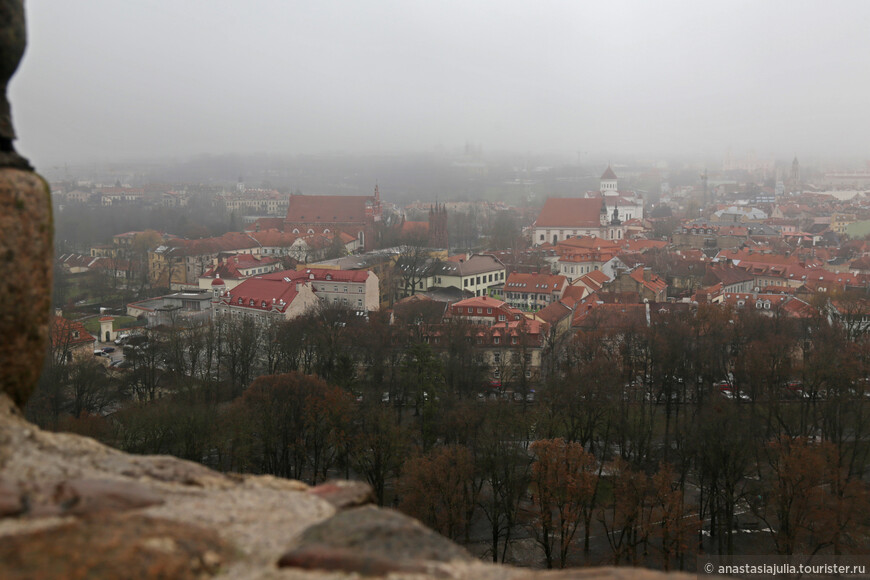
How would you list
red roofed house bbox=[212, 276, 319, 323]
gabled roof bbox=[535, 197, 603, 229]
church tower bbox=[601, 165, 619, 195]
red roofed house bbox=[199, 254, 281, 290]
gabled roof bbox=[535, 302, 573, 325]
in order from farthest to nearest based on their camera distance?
church tower bbox=[601, 165, 619, 195] → gabled roof bbox=[535, 197, 603, 229] → red roofed house bbox=[199, 254, 281, 290] → gabled roof bbox=[535, 302, 573, 325] → red roofed house bbox=[212, 276, 319, 323]

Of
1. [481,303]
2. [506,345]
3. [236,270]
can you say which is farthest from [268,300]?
[506,345]

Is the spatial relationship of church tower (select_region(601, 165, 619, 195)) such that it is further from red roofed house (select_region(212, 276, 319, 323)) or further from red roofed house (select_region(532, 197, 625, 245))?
red roofed house (select_region(212, 276, 319, 323))

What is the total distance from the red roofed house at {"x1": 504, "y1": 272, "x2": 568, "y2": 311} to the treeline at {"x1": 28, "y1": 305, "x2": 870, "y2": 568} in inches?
661

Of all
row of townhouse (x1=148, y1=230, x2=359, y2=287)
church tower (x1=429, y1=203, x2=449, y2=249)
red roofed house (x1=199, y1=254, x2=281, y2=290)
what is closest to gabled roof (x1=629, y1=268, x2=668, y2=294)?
red roofed house (x1=199, y1=254, x2=281, y2=290)

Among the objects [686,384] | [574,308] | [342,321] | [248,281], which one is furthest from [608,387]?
[248,281]

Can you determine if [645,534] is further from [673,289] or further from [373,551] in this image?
[673,289]

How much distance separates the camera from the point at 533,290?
55.3 metres

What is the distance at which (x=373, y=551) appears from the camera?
5922mm

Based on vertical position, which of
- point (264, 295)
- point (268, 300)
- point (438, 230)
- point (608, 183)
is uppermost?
point (608, 183)

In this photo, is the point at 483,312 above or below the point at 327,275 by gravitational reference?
below

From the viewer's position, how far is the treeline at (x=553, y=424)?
65.7ft

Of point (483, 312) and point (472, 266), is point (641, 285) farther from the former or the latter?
point (483, 312)

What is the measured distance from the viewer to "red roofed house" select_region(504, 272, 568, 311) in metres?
54.4

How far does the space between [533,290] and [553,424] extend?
31152 mm
